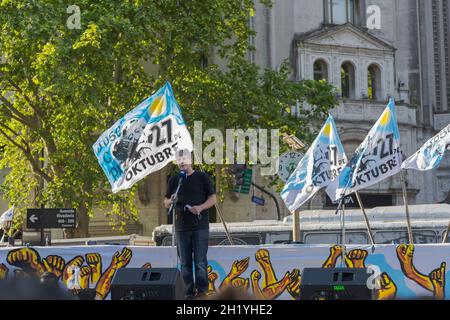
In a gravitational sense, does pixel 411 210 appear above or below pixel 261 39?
below

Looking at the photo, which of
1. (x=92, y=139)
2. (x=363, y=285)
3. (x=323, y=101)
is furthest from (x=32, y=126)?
(x=363, y=285)

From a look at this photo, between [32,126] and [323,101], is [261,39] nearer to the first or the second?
[323,101]

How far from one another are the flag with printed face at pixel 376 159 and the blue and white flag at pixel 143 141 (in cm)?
302

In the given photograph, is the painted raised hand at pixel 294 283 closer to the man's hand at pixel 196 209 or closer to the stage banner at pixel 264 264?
the stage banner at pixel 264 264

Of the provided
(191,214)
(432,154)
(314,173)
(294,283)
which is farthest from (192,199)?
(432,154)

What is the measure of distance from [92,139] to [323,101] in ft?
25.2

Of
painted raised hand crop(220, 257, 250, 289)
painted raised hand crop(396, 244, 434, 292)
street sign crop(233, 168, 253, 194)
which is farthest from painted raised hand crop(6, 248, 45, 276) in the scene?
street sign crop(233, 168, 253, 194)

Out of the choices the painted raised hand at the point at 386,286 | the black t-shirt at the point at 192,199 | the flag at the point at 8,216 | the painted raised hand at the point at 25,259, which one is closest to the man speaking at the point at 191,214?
the black t-shirt at the point at 192,199

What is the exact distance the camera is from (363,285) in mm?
9305

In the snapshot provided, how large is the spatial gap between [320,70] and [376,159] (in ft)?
83.1

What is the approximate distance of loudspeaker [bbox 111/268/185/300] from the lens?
9.68 meters

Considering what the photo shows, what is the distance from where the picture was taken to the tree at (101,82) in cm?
2605

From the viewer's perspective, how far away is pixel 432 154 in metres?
15.3

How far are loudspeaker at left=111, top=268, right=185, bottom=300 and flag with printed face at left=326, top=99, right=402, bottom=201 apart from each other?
5574 millimetres
